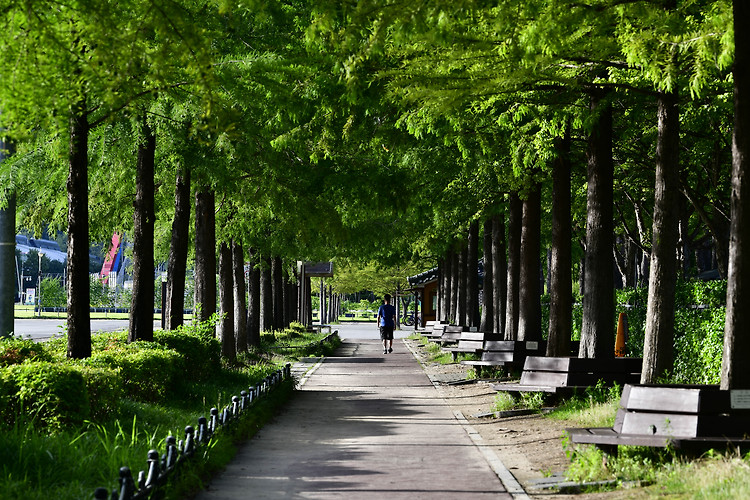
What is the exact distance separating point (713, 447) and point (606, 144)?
7.59 metres

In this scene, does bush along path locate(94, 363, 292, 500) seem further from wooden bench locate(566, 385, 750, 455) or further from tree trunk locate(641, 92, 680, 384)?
tree trunk locate(641, 92, 680, 384)

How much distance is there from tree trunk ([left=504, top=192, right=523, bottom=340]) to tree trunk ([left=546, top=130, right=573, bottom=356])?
5.06 m

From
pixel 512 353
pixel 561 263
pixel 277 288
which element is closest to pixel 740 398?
pixel 561 263

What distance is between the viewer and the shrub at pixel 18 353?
12141mm

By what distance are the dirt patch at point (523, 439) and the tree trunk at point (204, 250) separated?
5.34m

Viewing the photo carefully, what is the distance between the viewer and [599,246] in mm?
15523

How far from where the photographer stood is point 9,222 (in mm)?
13305

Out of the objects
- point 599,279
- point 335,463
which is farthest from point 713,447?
point 599,279

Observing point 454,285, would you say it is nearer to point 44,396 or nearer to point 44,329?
point 44,329

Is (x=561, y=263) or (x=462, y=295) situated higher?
(x=561, y=263)

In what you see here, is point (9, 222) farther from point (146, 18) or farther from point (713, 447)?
point (713, 447)

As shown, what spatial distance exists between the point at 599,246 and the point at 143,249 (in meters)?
7.09

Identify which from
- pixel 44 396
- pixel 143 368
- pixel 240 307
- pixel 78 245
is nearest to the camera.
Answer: pixel 44 396

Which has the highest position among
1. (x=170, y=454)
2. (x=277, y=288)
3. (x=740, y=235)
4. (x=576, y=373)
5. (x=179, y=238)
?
(x=179, y=238)
